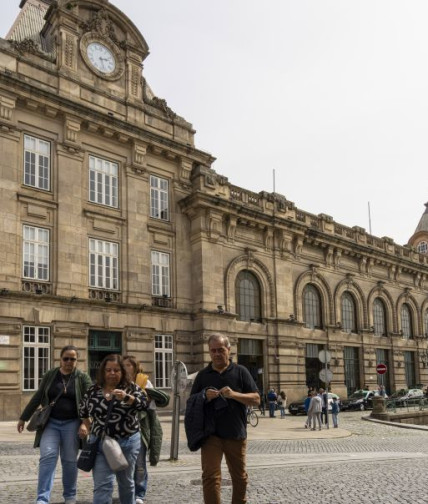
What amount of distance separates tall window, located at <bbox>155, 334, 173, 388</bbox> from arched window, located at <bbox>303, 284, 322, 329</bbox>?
1143cm

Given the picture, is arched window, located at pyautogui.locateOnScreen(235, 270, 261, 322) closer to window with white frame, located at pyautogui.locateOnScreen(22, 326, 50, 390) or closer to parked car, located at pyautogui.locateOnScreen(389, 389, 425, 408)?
parked car, located at pyautogui.locateOnScreen(389, 389, 425, 408)

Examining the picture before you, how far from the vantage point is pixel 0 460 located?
508 inches

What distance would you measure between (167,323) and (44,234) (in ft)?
24.7

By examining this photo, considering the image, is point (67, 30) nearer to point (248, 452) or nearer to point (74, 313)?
point (74, 313)

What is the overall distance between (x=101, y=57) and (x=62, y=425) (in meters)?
26.3

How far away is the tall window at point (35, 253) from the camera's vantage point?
1021 inches

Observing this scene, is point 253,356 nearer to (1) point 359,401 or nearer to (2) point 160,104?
(1) point 359,401

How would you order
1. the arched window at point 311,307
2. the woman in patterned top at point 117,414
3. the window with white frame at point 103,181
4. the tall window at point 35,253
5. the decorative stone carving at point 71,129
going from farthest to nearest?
the arched window at point 311,307 < the window with white frame at point 103,181 < the decorative stone carving at point 71,129 < the tall window at point 35,253 < the woman in patterned top at point 117,414

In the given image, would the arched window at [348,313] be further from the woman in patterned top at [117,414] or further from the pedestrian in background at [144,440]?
the woman in patterned top at [117,414]

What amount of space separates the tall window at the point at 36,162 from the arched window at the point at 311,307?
61.5 feet

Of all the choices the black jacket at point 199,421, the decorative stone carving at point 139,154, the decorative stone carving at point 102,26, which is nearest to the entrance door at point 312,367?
the decorative stone carving at point 139,154

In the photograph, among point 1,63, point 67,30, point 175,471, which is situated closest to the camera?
point 175,471

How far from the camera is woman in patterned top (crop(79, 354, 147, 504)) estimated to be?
19.9ft

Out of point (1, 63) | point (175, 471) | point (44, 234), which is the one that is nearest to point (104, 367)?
point (175, 471)
